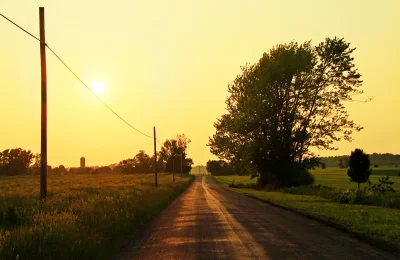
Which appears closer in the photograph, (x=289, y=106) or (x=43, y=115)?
(x=43, y=115)

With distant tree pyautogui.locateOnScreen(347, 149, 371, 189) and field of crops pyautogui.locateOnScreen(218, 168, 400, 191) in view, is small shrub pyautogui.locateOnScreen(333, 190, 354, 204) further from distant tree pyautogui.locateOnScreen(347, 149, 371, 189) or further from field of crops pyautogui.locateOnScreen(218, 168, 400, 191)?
field of crops pyautogui.locateOnScreen(218, 168, 400, 191)

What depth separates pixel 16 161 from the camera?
160 m

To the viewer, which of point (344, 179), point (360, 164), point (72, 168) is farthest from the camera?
point (72, 168)

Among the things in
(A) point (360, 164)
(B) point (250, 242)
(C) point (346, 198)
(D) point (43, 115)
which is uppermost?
(D) point (43, 115)

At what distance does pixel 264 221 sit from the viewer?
1750 centimetres

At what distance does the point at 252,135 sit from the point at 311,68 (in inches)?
440

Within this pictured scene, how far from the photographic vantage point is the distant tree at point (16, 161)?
156250mm

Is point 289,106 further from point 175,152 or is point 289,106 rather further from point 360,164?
point 175,152

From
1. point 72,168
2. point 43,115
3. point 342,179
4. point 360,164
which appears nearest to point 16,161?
point 72,168

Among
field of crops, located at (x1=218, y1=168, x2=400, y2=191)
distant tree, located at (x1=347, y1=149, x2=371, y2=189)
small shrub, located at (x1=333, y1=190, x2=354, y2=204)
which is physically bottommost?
field of crops, located at (x1=218, y1=168, x2=400, y2=191)

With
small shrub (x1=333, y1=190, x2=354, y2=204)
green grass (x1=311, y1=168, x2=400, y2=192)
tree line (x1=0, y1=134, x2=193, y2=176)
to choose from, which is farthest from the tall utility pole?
tree line (x1=0, y1=134, x2=193, y2=176)

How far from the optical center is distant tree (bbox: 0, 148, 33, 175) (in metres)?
156

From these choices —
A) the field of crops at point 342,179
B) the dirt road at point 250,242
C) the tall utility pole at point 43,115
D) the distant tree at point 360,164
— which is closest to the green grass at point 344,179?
the field of crops at point 342,179

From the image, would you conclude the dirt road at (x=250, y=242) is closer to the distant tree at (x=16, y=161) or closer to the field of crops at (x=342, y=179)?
the field of crops at (x=342, y=179)
